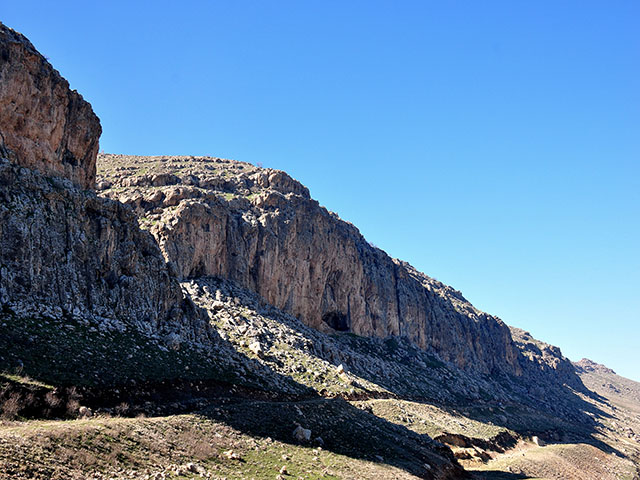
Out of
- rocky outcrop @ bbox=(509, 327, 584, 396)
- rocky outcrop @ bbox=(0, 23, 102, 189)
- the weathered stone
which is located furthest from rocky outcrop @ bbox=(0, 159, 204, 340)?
rocky outcrop @ bbox=(509, 327, 584, 396)

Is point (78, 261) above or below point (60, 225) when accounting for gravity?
below

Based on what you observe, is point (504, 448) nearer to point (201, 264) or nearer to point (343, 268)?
point (343, 268)

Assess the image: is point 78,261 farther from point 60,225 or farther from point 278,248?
point 278,248

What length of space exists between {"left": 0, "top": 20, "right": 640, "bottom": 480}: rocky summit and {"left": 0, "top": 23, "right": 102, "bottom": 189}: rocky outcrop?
0.16 m

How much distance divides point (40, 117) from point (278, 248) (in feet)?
164

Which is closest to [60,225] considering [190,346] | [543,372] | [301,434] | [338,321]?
[190,346]

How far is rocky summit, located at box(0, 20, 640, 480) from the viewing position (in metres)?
24.7

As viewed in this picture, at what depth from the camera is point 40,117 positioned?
41.8 meters

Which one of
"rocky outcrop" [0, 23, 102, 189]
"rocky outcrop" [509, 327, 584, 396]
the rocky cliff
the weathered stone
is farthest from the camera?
"rocky outcrop" [509, 327, 584, 396]

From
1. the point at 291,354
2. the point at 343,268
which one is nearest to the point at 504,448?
the point at 291,354

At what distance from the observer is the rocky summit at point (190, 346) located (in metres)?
24.7

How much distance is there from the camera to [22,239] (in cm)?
3394

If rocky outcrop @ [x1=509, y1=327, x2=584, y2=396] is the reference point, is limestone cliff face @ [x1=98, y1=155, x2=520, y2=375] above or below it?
above

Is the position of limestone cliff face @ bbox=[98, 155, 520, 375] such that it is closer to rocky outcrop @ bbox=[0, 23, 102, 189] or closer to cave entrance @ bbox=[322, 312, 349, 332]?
cave entrance @ bbox=[322, 312, 349, 332]
